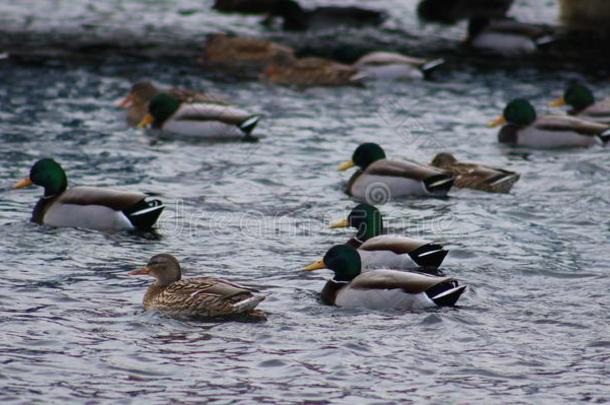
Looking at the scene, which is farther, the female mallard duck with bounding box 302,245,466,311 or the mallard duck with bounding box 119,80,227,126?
the mallard duck with bounding box 119,80,227,126

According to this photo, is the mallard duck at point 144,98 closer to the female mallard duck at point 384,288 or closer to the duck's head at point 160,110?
the duck's head at point 160,110

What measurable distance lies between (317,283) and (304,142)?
6801 millimetres

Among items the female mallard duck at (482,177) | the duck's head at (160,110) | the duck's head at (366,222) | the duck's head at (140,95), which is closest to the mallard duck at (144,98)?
the duck's head at (140,95)

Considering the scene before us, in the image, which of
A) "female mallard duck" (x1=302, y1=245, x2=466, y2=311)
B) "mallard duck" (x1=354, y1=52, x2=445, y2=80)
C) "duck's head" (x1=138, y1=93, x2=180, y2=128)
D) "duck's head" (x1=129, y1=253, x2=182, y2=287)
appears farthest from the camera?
"mallard duck" (x1=354, y1=52, x2=445, y2=80)

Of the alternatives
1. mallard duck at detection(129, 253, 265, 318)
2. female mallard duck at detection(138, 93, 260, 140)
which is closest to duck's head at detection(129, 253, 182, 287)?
mallard duck at detection(129, 253, 265, 318)

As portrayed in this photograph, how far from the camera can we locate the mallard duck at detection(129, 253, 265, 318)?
1130cm

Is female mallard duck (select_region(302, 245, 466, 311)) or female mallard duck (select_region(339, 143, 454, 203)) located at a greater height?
female mallard duck (select_region(339, 143, 454, 203))

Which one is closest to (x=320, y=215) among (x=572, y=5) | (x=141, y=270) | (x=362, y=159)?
(x=362, y=159)

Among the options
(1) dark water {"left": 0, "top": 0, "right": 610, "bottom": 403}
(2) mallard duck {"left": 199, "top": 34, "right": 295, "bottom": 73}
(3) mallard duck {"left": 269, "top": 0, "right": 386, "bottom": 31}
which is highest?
(3) mallard duck {"left": 269, "top": 0, "right": 386, "bottom": 31}

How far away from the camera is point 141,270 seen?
39.4ft

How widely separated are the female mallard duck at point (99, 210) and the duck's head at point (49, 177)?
16 cm

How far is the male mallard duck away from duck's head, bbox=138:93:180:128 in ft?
19.7

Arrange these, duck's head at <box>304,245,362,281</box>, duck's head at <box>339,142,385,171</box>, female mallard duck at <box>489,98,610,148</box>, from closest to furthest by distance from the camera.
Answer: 1. duck's head at <box>304,245,362,281</box>
2. duck's head at <box>339,142,385,171</box>
3. female mallard duck at <box>489,98,610,148</box>

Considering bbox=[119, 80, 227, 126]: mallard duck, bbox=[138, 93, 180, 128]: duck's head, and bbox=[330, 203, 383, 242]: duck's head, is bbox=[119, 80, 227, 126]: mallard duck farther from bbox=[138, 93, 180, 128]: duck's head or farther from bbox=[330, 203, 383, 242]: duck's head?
bbox=[330, 203, 383, 242]: duck's head
